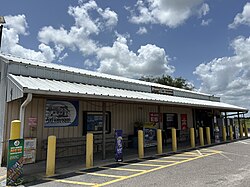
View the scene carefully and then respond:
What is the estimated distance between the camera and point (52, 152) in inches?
263

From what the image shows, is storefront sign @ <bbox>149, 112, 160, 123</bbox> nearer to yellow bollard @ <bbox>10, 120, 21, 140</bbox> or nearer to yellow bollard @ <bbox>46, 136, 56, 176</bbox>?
yellow bollard @ <bbox>46, 136, 56, 176</bbox>

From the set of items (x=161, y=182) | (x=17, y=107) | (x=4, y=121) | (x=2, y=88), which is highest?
(x=2, y=88)

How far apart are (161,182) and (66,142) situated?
5422mm

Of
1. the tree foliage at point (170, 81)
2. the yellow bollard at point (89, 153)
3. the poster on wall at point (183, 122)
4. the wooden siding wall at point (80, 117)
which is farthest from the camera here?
the tree foliage at point (170, 81)

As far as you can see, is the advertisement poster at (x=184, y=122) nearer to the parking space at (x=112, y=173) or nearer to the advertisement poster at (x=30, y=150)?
the parking space at (x=112, y=173)

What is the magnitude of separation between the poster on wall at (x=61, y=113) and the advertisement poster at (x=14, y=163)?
339 cm

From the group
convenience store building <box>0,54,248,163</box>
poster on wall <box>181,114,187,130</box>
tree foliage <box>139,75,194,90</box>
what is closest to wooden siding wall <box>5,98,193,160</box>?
convenience store building <box>0,54,248,163</box>

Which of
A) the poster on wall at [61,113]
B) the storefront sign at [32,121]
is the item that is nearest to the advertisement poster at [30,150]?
the storefront sign at [32,121]

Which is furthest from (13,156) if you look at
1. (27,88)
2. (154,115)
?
(154,115)

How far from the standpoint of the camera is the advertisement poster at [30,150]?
820cm

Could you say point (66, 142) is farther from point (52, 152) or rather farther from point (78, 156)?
point (52, 152)

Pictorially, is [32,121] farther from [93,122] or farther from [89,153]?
[93,122]

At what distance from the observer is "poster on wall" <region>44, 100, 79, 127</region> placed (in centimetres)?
938

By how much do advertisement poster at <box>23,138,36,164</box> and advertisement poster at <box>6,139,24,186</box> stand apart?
95.4 inches
